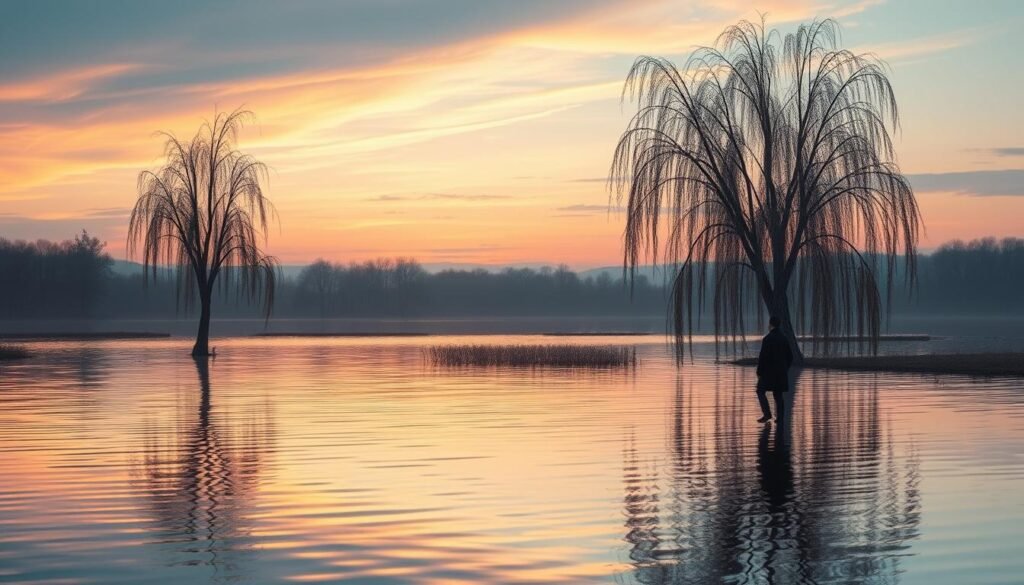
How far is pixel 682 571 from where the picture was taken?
761 centimetres

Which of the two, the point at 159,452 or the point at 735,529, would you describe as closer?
the point at 735,529

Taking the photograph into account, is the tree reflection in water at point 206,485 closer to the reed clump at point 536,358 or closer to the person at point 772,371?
the person at point 772,371

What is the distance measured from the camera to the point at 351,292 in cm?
19238

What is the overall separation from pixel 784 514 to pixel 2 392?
2111 cm

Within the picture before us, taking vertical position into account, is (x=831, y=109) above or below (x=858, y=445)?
above

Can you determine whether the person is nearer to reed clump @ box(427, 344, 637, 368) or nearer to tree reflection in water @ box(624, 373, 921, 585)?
tree reflection in water @ box(624, 373, 921, 585)

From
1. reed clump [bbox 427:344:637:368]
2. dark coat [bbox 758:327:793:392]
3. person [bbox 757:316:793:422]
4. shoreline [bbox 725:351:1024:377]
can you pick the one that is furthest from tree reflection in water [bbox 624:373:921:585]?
reed clump [bbox 427:344:637:368]

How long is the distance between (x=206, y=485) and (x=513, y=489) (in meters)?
Answer: 3.04

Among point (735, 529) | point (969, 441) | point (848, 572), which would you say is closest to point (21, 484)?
point (735, 529)

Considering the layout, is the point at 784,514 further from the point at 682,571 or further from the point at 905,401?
the point at 905,401

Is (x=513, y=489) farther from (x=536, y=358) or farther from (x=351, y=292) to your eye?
(x=351, y=292)

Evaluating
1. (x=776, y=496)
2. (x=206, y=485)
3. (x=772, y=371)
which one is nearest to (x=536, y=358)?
(x=772, y=371)

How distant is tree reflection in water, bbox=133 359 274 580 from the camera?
27.9 ft

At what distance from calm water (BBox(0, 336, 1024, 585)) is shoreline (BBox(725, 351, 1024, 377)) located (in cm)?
683
